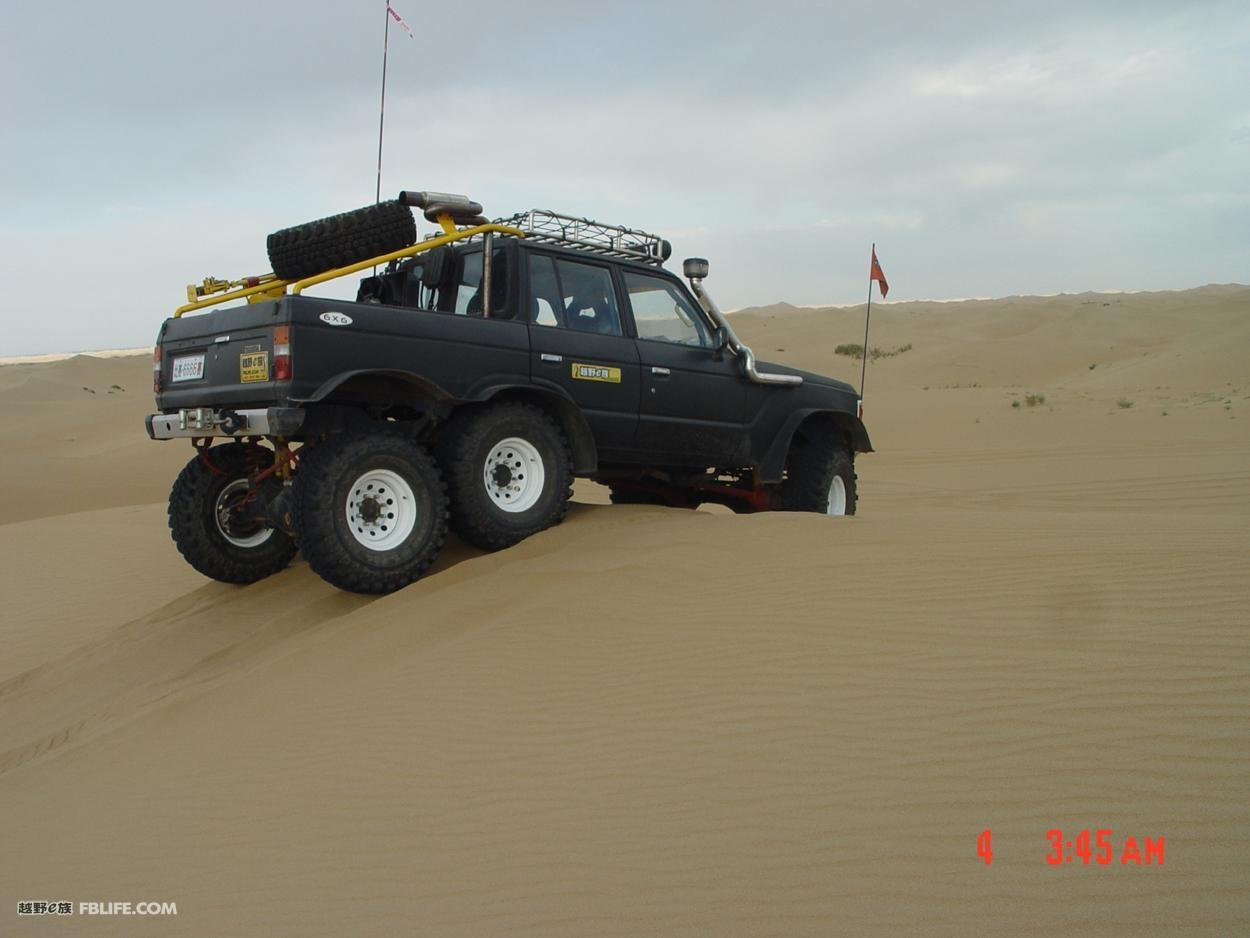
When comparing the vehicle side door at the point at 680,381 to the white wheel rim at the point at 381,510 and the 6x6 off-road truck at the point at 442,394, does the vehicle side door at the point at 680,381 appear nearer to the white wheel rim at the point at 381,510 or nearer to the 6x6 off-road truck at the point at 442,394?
the 6x6 off-road truck at the point at 442,394

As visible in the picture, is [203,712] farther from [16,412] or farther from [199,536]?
[16,412]

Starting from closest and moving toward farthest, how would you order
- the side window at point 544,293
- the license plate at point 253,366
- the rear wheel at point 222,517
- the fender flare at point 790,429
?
the license plate at point 253,366, the side window at point 544,293, the rear wheel at point 222,517, the fender flare at point 790,429

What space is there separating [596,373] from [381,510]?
1.78 meters

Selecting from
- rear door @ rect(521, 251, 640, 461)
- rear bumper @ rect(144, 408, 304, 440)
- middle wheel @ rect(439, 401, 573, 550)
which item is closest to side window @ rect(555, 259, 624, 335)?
rear door @ rect(521, 251, 640, 461)

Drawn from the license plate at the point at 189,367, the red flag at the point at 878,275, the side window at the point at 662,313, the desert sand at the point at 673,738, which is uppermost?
the red flag at the point at 878,275

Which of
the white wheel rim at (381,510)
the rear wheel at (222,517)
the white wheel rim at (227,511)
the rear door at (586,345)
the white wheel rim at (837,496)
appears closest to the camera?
the white wheel rim at (381,510)

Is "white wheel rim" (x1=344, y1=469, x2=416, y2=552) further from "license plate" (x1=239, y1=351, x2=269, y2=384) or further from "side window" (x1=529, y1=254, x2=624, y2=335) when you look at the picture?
"side window" (x1=529, y1=254, x2=624, y2=335)

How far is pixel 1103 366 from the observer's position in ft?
104

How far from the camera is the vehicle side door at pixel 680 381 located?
7.01 meters

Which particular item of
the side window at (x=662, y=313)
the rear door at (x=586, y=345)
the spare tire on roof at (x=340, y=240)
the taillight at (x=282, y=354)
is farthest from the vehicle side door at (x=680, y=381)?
the taillight at (x=282, y=354)

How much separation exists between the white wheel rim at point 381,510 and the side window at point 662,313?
7.31 feet

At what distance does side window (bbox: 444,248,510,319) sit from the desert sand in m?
1.51
